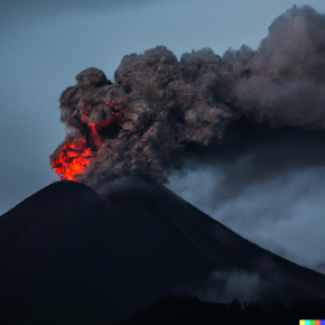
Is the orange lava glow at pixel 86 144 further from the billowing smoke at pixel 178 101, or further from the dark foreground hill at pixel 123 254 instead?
the dark foreground hill at pixel 123 254

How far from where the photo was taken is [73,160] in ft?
72.9

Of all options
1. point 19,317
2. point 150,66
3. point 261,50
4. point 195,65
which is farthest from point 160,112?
point 19,317

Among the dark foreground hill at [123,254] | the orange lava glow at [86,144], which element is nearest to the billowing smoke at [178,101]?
the orange lava glow at [86,144]

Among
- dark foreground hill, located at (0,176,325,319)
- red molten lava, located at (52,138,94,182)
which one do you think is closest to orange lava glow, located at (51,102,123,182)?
red molten lava, located at (52,138,94,182)

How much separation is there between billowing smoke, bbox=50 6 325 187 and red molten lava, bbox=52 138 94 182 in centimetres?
6

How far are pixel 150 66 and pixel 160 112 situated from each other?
333 centimetres

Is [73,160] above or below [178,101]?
below

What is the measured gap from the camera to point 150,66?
2261cm

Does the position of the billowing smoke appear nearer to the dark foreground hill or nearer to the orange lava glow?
the orange lava glow

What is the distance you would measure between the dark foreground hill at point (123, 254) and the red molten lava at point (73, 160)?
90cm

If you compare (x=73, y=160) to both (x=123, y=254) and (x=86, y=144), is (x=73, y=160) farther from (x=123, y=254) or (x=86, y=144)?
(x=123, y=254)

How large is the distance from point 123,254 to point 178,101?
10518 mm

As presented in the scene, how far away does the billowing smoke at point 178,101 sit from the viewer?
20.5 m

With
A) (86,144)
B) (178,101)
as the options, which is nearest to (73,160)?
(86,144)
